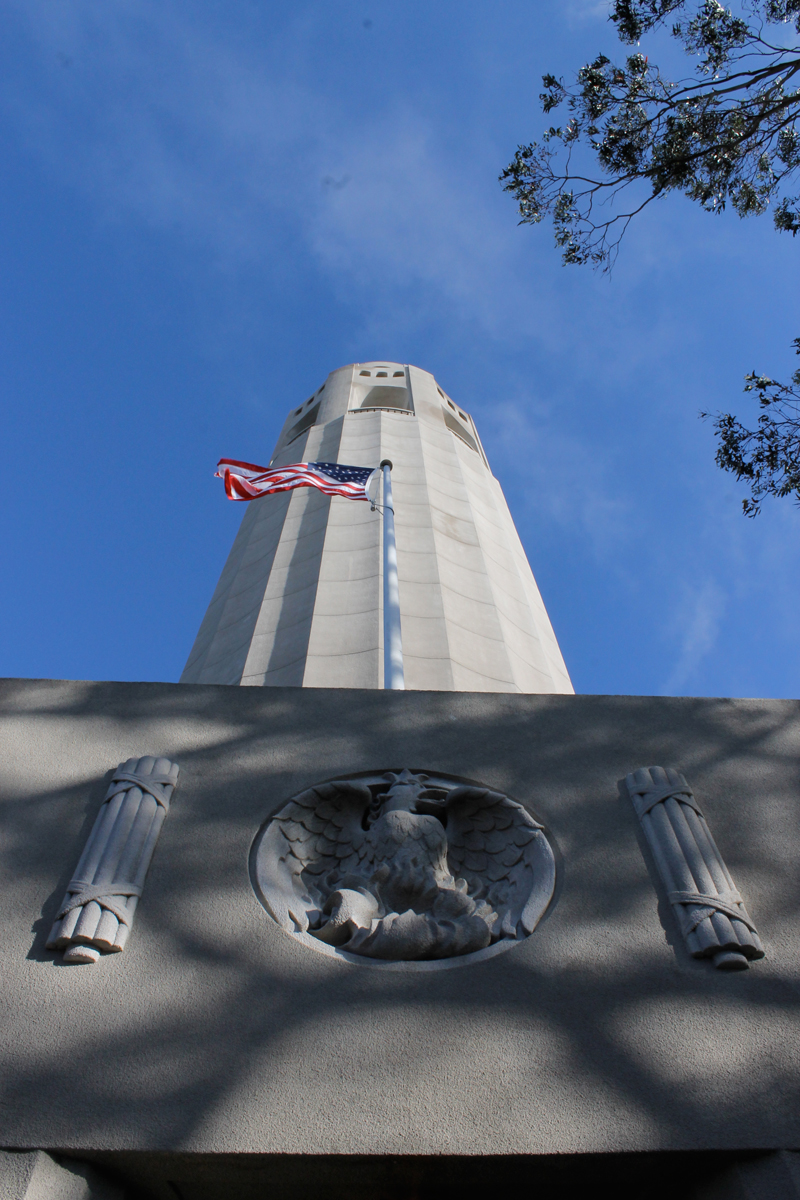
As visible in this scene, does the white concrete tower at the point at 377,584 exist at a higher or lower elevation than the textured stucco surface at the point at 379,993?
higher

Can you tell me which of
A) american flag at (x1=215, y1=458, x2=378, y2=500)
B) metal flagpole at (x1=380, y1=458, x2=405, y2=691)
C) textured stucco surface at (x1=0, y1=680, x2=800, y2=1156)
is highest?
american flag at (x1=215, y1=458, x2=378, y2=500)

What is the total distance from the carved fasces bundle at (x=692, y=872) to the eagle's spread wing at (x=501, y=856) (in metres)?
0.84

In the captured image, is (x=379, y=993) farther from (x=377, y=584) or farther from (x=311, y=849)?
(x=377, y=584)

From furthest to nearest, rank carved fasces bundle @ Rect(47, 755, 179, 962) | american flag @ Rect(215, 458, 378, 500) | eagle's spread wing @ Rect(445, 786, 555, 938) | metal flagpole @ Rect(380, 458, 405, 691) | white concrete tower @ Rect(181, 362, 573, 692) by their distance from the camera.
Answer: american flag @ Rect(215, 458, 378, 500)
white concrete tower @ Rect(181, 362, 573, 692)
metal flagpole @ Rect(380, 458, 405, 691)
eagle's spread wing @ Rect(445, 786, 555, 938)
carved fasces bundle @ Rect(47, 755, 179, 962)

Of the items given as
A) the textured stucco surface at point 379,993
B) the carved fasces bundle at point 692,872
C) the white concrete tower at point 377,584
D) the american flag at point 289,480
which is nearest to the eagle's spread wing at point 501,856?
the textured stucco surface at point 379,993

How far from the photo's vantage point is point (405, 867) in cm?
634

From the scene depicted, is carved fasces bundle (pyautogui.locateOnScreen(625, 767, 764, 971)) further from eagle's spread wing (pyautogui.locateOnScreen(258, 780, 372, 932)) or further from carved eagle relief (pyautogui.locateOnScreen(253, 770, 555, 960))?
eagle's spread wing (pyautogui.locateOnScreen(258, 780, 372, 932))

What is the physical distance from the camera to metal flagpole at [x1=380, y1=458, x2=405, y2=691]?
35.1ft

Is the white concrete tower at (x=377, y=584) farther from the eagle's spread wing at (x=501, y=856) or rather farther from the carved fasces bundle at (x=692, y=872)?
the carved fasces bundle at (x=692, y=872)

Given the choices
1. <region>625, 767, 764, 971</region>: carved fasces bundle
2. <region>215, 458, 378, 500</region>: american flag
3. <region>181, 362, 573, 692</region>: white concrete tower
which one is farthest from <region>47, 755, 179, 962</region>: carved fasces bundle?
<region>215, 458, 378, 500</region>: american flag

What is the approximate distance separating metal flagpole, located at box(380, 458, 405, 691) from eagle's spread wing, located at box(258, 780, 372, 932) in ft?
5.82

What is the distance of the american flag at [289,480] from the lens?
14844 mm

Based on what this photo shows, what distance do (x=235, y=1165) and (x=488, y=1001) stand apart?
1709 millimetres

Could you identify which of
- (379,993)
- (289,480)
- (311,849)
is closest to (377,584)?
(289,480)
